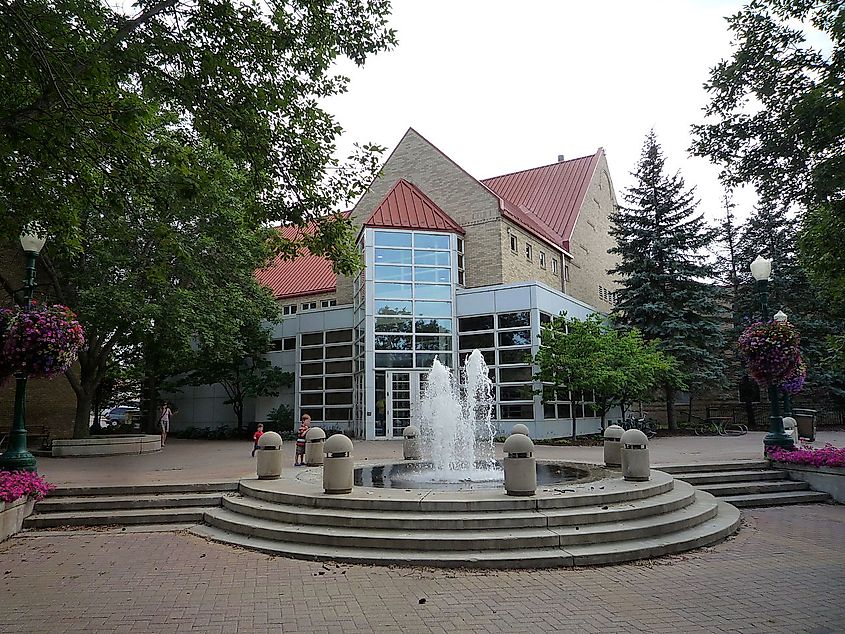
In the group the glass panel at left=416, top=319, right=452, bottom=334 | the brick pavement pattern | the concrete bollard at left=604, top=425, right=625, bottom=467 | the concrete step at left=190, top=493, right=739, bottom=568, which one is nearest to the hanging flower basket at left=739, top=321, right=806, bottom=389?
the concrete bollard at left=604, top=425, right=625, bottom=467

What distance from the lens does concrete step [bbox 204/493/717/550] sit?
8008 millimetres

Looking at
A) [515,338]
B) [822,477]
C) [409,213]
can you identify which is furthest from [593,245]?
[822,477]

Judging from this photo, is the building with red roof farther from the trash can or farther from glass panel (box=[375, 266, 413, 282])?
the trash can

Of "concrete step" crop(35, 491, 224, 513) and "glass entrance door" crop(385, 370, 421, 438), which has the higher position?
"glass entrance door" crop(385, 370, 421, 438)

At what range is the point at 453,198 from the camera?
1230 inches

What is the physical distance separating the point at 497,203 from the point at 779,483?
19.1m

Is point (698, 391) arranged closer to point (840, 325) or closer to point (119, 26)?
point (840, 325)

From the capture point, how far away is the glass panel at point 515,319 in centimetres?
2634

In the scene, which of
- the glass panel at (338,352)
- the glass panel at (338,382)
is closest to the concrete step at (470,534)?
the glass panel at (338,382)

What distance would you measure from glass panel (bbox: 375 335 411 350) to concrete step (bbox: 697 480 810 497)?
52.0 ft

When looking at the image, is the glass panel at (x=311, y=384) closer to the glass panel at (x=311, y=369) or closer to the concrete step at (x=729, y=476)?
the glass panel at (x=311, y=369)

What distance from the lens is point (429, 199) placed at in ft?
103

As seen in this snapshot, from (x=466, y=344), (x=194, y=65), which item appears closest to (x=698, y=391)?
(x=466, y=344)

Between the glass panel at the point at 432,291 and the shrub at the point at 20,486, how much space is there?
17.8 m
